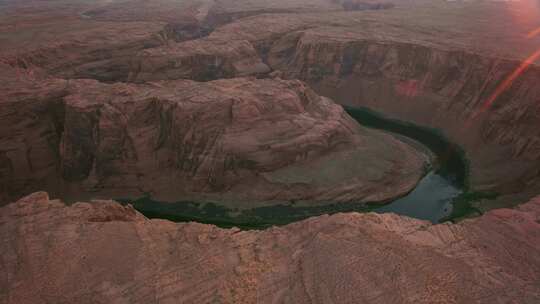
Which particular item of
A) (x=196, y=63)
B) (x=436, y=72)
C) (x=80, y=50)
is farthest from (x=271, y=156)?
(x=80, y=50)

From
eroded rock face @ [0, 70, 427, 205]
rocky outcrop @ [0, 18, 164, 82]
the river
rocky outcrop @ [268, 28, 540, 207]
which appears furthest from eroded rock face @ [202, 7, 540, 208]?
rocky outcrop @ [0, 18, 164, 82]

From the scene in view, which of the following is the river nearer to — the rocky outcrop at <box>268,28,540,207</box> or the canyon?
the canyon

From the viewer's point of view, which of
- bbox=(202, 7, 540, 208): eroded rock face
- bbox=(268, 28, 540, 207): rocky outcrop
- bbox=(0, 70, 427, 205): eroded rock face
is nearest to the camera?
bbox=(0, 70, 427, 205): eroded rock face

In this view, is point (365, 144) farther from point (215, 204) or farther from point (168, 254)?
point (168, 254)

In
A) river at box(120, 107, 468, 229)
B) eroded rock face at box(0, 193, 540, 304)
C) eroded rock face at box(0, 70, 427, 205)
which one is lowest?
river at box(120, 107, 468, 229)

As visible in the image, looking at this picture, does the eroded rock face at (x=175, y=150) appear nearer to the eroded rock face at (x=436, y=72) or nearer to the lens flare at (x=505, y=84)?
the eroded rock face at (x=436, y=72)

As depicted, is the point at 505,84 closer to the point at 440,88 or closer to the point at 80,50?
the point at 440,88

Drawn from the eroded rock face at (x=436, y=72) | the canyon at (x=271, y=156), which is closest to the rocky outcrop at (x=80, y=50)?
the canyon at (x=271, y=156)
